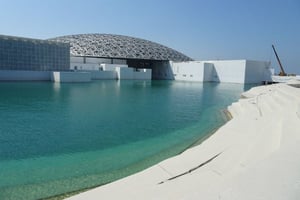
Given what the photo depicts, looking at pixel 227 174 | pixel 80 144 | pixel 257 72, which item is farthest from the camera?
pixel 257 72

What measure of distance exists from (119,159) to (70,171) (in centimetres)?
110

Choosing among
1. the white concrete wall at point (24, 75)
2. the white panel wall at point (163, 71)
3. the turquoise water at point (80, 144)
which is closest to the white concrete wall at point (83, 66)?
the white concrete wall at point (24, 75)

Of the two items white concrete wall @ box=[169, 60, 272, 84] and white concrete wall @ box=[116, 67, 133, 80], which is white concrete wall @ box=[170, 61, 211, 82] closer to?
white concrete wall @ box=[169, 60, 272, 84]

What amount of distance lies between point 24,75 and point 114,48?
22.5 meters

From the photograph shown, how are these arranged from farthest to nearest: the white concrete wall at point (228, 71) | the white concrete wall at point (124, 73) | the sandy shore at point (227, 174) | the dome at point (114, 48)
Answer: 1. the dome at point (114, 48)
2. the white concrete wall at point (124, 73)
3. the white concrete wall at point (228, 71)
4. the sandy shore at point (227, 174)

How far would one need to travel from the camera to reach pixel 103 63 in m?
45.3

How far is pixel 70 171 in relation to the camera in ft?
14.5

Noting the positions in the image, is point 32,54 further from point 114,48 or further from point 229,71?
point 229,71

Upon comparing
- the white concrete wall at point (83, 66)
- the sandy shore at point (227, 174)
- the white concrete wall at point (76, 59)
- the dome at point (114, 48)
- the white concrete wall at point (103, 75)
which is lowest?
the sandy shore at point (227, 174)

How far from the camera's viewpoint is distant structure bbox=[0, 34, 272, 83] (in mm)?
27844

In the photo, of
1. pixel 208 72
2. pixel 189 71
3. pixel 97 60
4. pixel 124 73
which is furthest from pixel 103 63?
pixel 208 72

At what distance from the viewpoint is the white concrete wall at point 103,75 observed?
37.6 meters

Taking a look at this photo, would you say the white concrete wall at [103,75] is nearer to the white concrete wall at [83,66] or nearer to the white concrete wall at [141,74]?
the white concrete wall at [83,66]

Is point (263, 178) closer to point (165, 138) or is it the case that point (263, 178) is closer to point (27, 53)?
point (165, 138)
